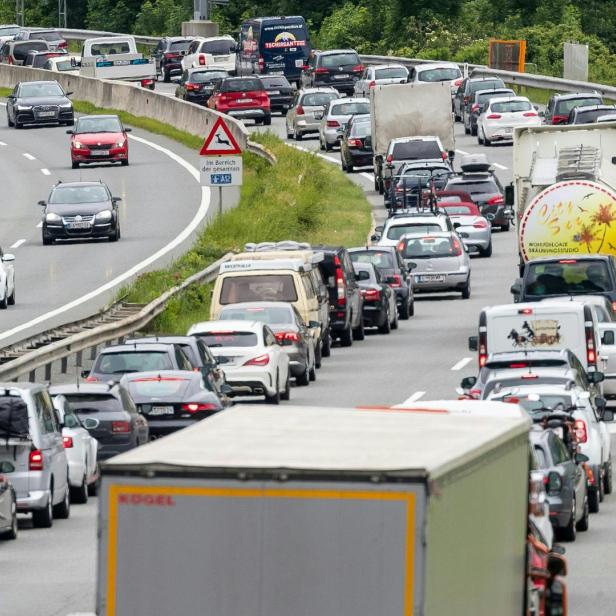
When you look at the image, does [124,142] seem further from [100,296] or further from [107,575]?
[107,575]

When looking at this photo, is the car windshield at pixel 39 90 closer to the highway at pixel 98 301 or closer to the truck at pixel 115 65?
the highway at pixel 98 301

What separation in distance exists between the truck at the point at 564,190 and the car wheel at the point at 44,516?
54.5 ft

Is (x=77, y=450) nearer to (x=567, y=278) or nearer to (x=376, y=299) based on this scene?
(x=567, y=278)

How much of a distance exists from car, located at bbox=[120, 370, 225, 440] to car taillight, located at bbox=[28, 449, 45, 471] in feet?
16.9

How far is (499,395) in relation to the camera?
923 inches

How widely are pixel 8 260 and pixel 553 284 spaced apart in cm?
1155

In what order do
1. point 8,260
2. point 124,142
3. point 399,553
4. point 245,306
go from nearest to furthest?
1. point 399,553
2. point 245,306
3. point 8,260
4. point 124,142

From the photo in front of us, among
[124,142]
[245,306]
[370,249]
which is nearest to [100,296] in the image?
[370,249]

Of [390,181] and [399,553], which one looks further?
[390,181]

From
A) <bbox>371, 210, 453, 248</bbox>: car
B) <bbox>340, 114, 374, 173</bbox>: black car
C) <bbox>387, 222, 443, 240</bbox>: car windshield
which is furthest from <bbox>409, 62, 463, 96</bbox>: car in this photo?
<bbox>387, 222, 443, 240</bbox>: car windshield

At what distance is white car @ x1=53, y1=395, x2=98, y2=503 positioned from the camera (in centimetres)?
2455

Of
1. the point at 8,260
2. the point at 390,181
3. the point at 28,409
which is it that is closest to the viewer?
the point at 28,409

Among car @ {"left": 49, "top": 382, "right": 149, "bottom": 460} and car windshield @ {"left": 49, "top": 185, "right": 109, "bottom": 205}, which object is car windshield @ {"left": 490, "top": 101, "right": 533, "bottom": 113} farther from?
car @ {"left": 49, "top": 382, "right": 149, "bottom": 460}

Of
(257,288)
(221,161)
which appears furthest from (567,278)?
(221,161)
